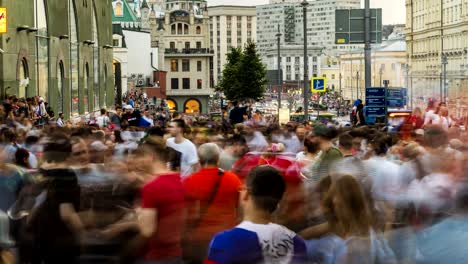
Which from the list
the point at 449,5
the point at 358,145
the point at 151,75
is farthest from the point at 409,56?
the point at 358,145

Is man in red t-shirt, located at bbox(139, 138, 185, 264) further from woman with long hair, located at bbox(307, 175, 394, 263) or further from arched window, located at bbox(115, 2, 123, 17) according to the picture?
arched window, located at bbox(115, 2, 123, 17)

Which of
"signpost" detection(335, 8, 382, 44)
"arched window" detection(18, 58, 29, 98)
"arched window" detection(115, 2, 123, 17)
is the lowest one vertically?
"arched window" detection(18, 58, 29, 98)

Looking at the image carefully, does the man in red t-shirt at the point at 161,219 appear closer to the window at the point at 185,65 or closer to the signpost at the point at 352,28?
the signpost at the point at 352,28

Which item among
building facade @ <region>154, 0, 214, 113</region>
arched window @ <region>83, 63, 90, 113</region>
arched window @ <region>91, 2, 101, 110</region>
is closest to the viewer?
arched window @ <region>83, 63, 90, 113</region>

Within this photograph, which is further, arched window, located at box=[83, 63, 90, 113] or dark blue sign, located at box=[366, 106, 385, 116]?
arched window, located at box=[83, 63, 90, 113]

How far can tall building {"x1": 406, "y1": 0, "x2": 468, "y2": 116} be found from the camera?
100625mm

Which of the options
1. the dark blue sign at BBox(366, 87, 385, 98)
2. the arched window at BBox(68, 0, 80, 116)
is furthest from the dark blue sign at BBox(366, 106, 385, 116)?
the arched window at BBox(68, 0, 80, 116)

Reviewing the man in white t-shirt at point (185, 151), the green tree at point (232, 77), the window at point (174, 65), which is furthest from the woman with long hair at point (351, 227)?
the window at point (174, 65)

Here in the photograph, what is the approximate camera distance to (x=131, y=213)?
9.30 meters

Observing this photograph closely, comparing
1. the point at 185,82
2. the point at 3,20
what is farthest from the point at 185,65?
the point at 3,20

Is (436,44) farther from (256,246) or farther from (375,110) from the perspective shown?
(256,246)

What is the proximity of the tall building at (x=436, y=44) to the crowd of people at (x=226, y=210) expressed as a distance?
266 ft

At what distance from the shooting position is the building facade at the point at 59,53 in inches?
1417

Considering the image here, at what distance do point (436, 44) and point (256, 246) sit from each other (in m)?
112
